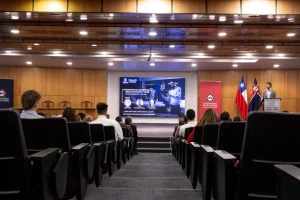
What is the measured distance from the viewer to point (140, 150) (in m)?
11.6

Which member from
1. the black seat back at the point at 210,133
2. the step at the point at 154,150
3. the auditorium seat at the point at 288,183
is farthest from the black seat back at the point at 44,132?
the step at the point at 154,150

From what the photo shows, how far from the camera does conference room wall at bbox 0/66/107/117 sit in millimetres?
16422

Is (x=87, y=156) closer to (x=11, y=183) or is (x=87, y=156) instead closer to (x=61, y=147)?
(x=61, y=147)

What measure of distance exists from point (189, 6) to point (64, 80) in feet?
38.6

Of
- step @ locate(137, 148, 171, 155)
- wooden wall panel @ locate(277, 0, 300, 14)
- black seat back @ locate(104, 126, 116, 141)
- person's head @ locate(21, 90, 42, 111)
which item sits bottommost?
step @ locate(137, 148, 171, 155)

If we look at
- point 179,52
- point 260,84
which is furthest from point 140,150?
point 260,84

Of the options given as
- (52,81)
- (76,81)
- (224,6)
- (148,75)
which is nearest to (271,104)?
(224,6)

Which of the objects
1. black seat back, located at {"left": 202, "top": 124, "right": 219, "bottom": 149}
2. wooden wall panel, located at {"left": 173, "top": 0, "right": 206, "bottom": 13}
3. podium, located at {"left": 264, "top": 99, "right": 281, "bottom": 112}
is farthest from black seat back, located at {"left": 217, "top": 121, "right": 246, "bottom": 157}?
podium, located at {"left": 264, "top": 99, "right": 281, "bottom": 112}

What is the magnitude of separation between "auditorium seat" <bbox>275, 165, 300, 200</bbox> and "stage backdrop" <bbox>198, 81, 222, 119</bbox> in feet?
49.0

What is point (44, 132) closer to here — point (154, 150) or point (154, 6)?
point (154, 6)

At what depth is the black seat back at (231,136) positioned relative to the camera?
259 centimetres

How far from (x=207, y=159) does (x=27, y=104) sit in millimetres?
1657

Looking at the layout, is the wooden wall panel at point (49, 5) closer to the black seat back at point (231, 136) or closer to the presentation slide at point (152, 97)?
the black seat back at point (231, 136)

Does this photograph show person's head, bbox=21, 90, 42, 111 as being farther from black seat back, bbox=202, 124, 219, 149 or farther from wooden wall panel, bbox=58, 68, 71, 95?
wooden wall panel, bbox=58, 68, 71, 95
